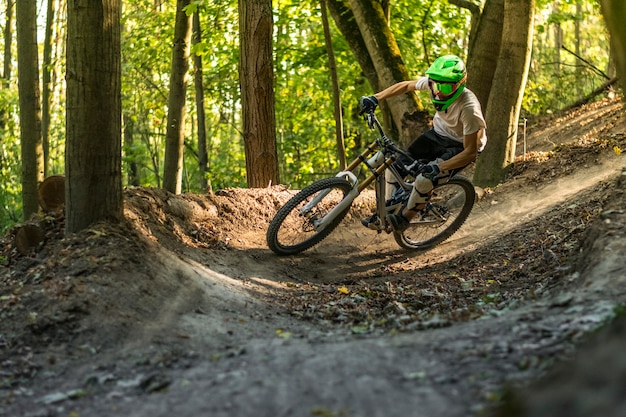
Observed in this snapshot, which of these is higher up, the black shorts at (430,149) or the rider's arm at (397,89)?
the rider's arm at (397,89)

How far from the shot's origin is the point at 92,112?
6227 millimetres

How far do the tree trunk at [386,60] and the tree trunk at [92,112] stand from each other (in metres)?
7.19

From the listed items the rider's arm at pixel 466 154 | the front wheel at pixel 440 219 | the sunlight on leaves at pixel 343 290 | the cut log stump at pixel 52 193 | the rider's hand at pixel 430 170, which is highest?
the rider's arm at pixel 466 154

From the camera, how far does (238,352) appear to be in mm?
4621

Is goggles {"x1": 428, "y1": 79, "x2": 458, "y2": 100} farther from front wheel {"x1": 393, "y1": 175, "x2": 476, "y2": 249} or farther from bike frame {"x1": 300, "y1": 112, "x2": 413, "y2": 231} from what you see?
front wheel {"x1": 393, "y1": 175, "x2": 476, "y2": 249}

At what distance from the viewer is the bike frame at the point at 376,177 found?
809 cm

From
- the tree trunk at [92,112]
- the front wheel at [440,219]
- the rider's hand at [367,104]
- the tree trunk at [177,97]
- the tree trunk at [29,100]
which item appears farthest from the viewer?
the tree trunk at [177,97]

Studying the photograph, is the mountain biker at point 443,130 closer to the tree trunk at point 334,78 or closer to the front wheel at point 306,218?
the front wheel at point 306,218

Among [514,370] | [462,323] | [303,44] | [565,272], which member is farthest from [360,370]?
[303,44]

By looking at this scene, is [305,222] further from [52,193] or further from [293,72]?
[293,72]

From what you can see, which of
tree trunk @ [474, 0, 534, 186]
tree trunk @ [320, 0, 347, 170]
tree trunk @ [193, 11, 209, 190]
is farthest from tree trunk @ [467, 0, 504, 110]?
tree trunk @ [193, 11, 209, 190]

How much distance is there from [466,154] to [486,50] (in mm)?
5030

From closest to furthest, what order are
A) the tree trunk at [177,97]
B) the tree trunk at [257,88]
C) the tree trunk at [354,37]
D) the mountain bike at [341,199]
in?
the mountain bike at [341,199]
the tree trunk at [257,88]
the tree trunk at [177,97]
the tree trunk at [354,37]

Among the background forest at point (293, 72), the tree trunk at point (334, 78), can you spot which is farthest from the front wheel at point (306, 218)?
the background forest at point (293, 72)
